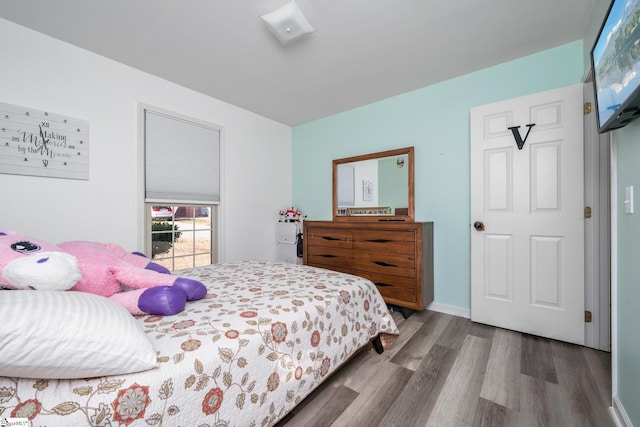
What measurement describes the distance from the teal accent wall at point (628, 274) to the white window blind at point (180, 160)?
337 cm

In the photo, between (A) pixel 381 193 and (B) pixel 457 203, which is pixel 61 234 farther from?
(B) pixel 457 203

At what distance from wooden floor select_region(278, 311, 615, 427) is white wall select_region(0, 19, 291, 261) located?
227cm

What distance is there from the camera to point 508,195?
2266mm

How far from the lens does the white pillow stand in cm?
63

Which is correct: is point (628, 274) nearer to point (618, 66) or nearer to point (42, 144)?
point (618, 66)

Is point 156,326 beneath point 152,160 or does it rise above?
beneath

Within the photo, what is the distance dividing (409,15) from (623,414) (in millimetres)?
2557

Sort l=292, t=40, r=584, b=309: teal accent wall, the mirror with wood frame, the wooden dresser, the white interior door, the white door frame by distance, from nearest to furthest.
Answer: the white door frame
the white interior door
l=292, t=40, r=584, b=309: teal accent wall
the wooden dresser
the mirror with wood frame

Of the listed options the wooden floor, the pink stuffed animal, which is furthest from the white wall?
the wooden floor

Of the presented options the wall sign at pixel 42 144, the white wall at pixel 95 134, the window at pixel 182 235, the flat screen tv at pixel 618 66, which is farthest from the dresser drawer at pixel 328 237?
the wall sign at pixel 42 144

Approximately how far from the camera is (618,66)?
1.04m

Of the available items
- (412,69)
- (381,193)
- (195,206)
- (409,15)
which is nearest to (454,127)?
(412,69)

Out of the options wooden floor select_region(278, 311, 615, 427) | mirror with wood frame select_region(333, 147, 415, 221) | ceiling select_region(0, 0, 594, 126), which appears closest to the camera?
wooden floor select_region(278, 311, 615, 427)

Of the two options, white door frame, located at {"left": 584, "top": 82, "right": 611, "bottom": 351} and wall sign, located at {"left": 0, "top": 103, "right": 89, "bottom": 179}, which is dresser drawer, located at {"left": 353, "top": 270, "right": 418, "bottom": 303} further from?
wall sign, located at {"left": 0, "top": 103, "right": 89, "bottom": 179}
